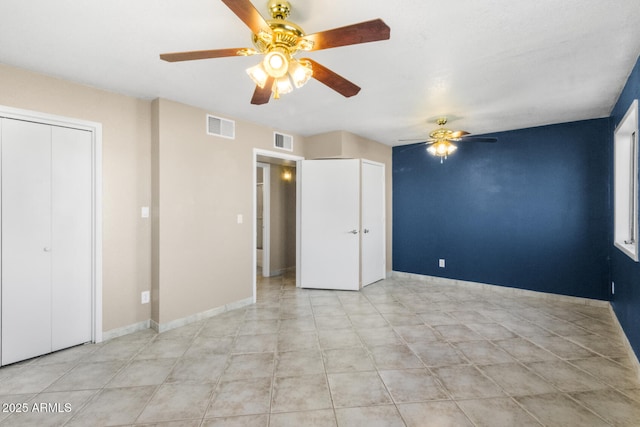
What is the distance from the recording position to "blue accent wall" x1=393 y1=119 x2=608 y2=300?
3996 millimetres

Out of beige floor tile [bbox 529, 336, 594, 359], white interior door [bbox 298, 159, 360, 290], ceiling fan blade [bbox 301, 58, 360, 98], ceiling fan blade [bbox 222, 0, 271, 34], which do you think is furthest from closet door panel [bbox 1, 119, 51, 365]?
beige floor tile [bbox 529, 336, 594, 359]

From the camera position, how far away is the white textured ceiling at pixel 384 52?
1.80 metres

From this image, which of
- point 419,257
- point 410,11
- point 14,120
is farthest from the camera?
point 419,257

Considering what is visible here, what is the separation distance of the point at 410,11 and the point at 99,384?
3.36 m

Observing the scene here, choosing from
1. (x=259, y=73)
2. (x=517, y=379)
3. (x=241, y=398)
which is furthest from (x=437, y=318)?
(x=259, y=73)

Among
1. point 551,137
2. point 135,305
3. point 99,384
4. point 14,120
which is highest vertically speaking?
point 551,137

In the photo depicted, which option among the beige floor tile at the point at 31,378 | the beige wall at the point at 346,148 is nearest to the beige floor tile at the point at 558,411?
the beige floor tile at the point at 31,378

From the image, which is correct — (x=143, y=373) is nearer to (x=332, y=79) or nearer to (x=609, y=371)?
(x=332, y=79)

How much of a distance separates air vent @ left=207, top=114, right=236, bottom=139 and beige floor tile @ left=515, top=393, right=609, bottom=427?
381 cm

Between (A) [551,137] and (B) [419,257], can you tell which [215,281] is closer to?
(B) [419,257]

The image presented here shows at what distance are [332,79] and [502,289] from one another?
14.5 ft

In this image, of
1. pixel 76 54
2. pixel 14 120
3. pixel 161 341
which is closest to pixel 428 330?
pixel 161 341

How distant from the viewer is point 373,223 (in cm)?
523

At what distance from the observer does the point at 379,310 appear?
3.90m
